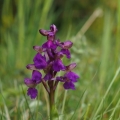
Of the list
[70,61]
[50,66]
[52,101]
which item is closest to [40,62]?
[50,66]

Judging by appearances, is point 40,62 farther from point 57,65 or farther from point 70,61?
point 70,61

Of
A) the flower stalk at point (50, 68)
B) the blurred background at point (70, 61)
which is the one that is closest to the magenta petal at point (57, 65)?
the flower stalk at point (50, 68)

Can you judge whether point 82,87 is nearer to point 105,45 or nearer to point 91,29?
point 105,45

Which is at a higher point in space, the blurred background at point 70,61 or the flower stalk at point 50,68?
the flower stalk at point 50,68

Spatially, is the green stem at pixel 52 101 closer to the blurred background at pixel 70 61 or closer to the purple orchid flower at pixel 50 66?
the purple orchid flower at pixel 50 66

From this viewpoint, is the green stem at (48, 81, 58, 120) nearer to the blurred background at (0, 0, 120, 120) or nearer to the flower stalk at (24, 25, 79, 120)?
the flower stalk at (24, 25, 79, 120)

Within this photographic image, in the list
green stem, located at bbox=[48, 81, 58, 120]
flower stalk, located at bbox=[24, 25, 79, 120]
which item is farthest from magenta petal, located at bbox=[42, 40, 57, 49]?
green stem, located at bbox=[48, 81, 58, 120]

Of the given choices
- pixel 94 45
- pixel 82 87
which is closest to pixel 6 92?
pixel 82 87

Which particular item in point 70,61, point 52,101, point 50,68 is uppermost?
point 50,68
